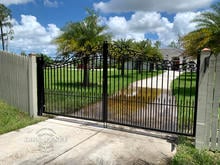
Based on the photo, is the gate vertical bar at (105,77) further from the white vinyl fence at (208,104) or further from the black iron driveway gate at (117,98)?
the white vinyl fence at (208,104)

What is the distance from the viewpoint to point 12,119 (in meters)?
5.82

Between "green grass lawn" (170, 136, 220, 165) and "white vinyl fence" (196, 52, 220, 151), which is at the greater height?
"white vinyl fence" (196, 52, 220, 151)

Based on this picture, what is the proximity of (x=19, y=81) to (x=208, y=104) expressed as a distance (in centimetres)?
529

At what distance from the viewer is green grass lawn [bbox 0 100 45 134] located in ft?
17.3

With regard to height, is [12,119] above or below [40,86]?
below

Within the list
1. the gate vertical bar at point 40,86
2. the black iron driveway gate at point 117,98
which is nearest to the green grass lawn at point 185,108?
the black iron driveway gate at point 117,98

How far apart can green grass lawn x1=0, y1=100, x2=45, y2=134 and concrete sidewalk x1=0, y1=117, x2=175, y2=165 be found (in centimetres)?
27

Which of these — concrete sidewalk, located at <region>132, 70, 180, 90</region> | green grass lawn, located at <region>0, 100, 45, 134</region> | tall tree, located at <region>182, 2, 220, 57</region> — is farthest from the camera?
tall tree, located at <region>182, 2, 220, 57</region>

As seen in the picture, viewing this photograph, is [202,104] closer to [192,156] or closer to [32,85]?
[192,156]

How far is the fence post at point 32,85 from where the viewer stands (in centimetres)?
602

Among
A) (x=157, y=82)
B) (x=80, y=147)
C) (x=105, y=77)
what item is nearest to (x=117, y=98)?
(x=105, y=77)

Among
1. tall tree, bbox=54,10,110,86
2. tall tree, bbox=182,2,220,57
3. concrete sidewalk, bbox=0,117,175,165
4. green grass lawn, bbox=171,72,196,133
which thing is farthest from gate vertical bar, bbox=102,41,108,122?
tall tree, bbox=182,2,220,57

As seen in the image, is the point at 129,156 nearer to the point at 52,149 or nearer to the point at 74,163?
the point at 74,163

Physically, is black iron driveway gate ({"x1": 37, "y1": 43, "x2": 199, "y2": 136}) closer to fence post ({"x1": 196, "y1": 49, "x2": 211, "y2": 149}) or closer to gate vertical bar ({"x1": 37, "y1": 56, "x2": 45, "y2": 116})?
gate vertical bar ({"x1": 37, "y1": 56, "x2": 45, "y2": 116})
